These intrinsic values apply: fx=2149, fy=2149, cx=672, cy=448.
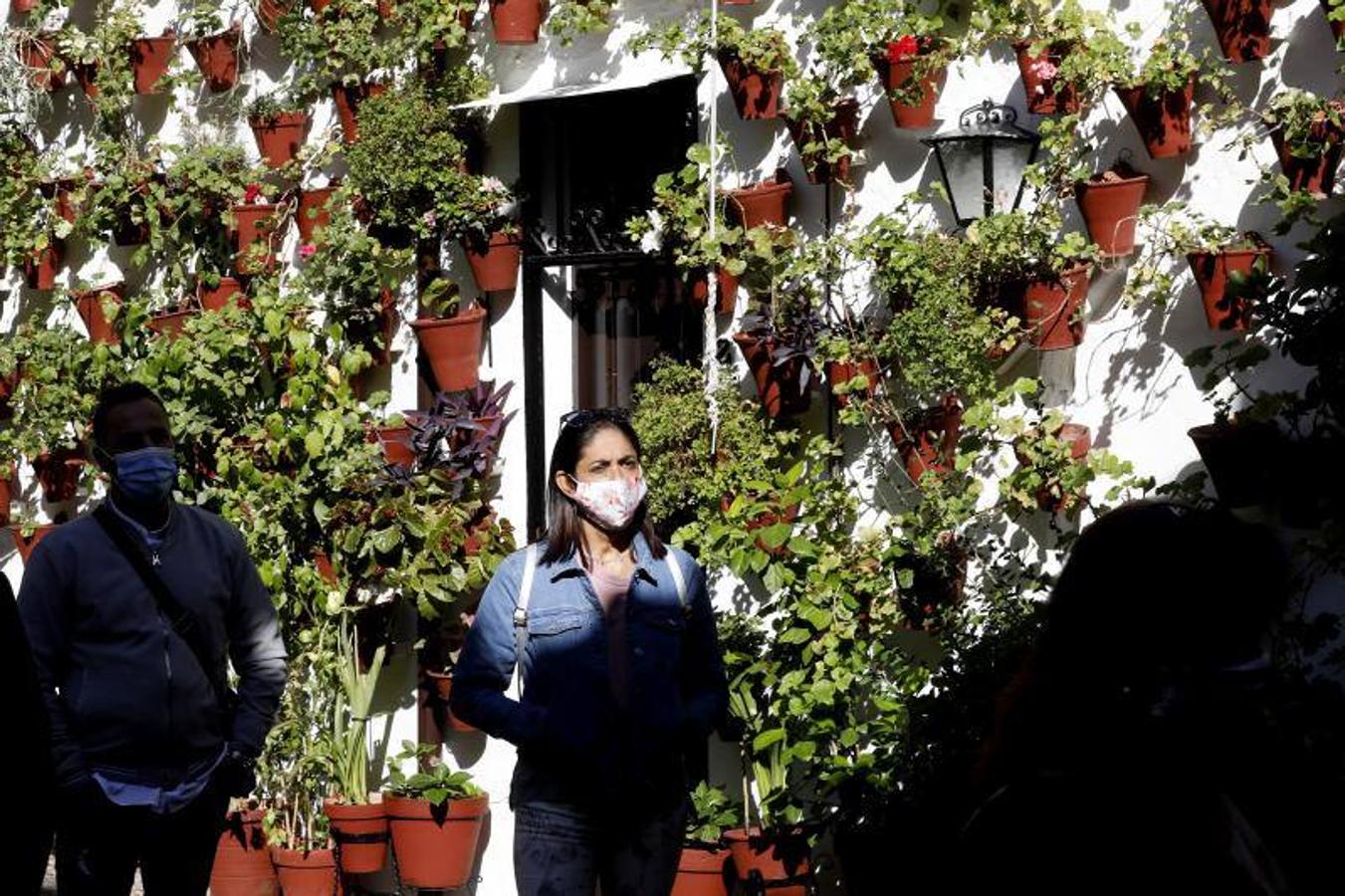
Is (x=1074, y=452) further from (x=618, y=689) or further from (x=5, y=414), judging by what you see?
(x=5, y=414)

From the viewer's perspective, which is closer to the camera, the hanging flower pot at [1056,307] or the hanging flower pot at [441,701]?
the hanging flower pot at [1056,307]

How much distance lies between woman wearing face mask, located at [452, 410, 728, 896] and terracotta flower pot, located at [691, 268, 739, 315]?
7.07ft

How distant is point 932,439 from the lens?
7309 mm

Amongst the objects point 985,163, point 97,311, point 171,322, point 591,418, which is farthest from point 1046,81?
point 97,311

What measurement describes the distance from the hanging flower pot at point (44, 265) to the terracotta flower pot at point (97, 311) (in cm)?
47

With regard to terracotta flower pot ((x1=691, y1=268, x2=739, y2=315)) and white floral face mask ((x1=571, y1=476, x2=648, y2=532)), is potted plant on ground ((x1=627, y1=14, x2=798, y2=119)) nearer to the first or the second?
terracotta flower pot ((x1=691, y1=268, x2=739, y2=315))

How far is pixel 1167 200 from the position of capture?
22.9 feet

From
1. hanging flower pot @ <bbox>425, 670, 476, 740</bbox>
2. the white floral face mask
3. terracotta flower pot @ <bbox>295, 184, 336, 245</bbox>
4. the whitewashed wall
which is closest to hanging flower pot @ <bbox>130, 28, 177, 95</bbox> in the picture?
the whitewashed wall

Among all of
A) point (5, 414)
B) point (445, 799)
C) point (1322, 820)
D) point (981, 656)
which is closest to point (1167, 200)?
point (981, 656)

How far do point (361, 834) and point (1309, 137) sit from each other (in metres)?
4.37

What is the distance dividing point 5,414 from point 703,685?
5998 mm

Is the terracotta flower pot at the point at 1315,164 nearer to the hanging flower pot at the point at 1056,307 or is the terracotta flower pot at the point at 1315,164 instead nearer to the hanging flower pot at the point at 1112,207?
the hanging flower pot at the point at 1112,207

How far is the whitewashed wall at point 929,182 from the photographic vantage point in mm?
6801

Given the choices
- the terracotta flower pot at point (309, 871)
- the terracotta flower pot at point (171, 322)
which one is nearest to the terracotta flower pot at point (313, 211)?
the terracotta flower pot at point (171, 322)
